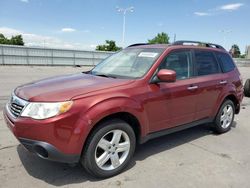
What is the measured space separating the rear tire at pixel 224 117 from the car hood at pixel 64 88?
2.50 meters

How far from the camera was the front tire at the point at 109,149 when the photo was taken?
3.13 metres

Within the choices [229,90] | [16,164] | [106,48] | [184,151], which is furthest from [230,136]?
[106,48]

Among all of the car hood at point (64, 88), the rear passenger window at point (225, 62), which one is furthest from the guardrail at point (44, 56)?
the car hood at point (64, 88)

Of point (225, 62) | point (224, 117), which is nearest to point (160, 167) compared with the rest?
point (224, 117)

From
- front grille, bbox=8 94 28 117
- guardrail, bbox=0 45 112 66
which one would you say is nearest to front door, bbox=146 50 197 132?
front grille, bbox=8 94 28 117

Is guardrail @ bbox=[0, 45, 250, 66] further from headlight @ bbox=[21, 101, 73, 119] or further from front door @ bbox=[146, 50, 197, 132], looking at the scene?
→ headlight @ bbox=[21, 101, 73, 119]

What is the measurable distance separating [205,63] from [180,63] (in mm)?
782

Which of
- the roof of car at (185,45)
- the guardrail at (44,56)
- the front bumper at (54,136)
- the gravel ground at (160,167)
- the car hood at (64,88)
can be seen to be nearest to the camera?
the front bumper at (54,136)

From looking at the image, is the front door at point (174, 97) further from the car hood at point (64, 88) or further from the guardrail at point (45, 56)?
the guardrail at point (45, 56)

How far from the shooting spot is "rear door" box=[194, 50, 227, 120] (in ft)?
14.9

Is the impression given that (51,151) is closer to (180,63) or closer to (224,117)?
(180,63)

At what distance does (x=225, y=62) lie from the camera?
212 inches

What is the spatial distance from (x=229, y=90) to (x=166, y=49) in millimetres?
1918

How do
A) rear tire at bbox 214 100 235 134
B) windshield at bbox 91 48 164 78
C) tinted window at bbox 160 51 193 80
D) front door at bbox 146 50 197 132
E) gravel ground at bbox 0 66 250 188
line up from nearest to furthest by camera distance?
gravel ground at bbox 0 66 250 188, front door at bbox 146 50 197 132, windshield at bbox 91 48 164 78, tinted window at bbox 160 51 193 80, rear tire at bbox 214 100 235 134
